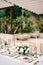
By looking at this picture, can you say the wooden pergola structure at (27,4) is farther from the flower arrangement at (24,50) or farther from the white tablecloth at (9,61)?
the white tablecloth at (9,61)

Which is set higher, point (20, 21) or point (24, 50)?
point (20, 21)

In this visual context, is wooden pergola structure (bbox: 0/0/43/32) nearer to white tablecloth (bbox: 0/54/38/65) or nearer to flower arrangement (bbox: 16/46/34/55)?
flower arrangement (bbox: 16/46/34/55)

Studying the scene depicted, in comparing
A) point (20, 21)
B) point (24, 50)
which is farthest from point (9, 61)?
point (20, 21)

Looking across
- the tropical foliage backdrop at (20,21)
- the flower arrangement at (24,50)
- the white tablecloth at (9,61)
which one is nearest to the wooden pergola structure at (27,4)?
the tropical foliage backdrop at (20,21)

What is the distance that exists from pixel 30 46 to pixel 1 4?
0.84 m

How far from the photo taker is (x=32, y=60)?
5.42ft

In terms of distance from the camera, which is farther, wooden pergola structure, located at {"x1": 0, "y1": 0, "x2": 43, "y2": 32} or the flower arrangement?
the flower arrangement

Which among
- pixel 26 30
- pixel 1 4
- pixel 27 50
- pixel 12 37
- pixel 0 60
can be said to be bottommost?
pixel 0 60

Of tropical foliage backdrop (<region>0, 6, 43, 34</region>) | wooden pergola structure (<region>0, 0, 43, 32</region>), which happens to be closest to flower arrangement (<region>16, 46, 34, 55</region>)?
tropical foliage backdrop (<region>0, 6, 43, 34</region>)

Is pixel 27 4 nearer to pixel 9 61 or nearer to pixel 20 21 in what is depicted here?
pixel 20 21

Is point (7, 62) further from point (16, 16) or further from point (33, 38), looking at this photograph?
point (16, 16)

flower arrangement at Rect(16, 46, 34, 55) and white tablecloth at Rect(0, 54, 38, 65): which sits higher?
flower arrangement at Rect(16, 46, 34, 55)

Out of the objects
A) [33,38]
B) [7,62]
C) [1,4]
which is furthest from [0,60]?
[1,4]

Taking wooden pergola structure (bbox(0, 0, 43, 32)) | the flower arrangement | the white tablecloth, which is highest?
wooden pergola structure (bbox(0, 0, 43, 32))
